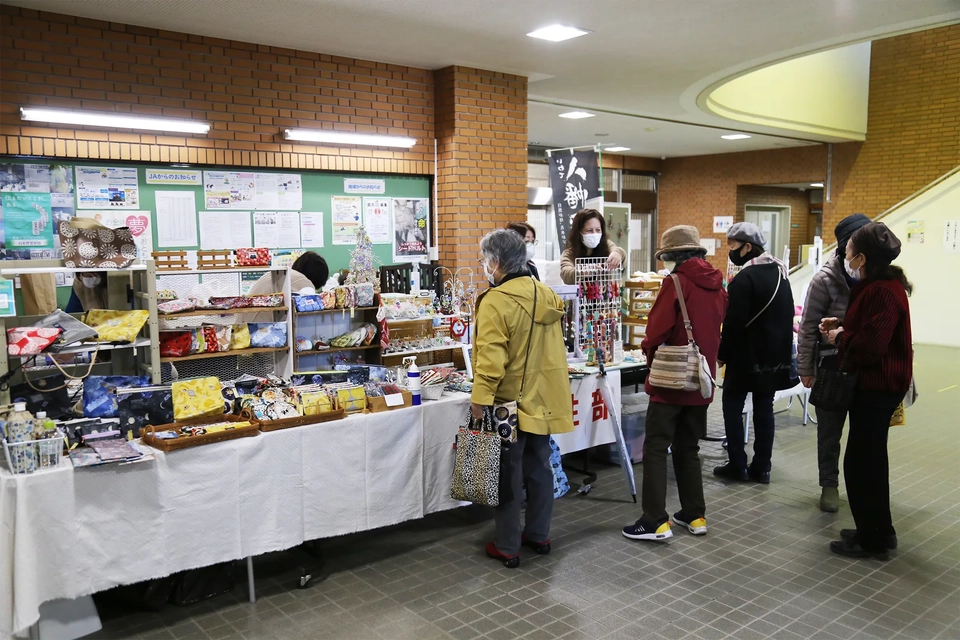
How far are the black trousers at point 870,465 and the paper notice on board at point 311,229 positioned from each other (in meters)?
4.67

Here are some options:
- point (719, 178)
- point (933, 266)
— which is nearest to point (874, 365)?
point (933, 266)

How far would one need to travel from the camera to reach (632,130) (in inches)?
474

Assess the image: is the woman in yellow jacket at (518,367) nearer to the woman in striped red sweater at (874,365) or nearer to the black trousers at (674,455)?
the black trousers at (674,455)

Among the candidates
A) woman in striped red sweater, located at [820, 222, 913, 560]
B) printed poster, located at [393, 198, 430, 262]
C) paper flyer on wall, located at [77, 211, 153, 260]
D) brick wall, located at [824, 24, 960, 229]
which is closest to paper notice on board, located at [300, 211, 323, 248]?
printed poster, located at [393, 198, 430, 262]

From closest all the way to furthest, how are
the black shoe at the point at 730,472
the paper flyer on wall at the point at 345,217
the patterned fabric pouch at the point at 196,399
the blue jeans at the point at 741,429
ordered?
the patterned fabric pouch at the point at 196,399, the blue jeans at the point at 741,429, the black shoe at the point at 730,472, the paper flyer on wall at the point at 345,217

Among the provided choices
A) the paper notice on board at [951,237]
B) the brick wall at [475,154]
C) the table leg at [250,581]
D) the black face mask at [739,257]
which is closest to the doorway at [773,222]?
the paper notice on board at [951,237]

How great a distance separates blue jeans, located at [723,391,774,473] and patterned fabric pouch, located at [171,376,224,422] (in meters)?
3.53

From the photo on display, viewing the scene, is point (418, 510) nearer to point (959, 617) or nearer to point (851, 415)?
point (851, 415)

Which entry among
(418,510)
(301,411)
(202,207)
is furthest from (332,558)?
(202,207)

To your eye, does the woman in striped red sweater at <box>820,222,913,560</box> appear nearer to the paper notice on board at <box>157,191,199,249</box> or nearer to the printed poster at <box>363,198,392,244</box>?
the printed poster at <box>363,198,392,244</box>

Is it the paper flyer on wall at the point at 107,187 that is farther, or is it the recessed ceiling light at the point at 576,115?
A: the recessed ceiling light at the point at 576,115

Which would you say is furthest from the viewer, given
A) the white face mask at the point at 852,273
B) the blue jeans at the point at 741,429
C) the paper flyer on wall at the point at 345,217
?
the paper flyer on wall at the point at 345,217

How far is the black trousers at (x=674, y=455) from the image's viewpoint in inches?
172

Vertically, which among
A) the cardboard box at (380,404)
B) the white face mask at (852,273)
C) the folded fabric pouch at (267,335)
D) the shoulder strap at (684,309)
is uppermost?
the white face mask at (852,273)
